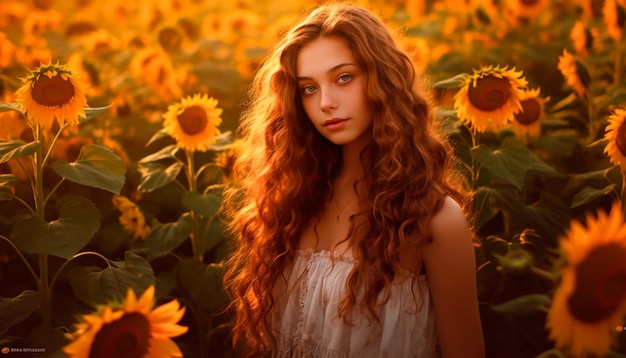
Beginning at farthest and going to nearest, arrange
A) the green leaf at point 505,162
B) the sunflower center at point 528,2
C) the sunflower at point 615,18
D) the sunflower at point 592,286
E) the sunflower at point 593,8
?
1. the sunflower center at point 528,2
2. the sunflower at point 593,8
3. the sunflower at point 615,18
4. the green leaf at point 505,162
5. the sunflower at point 592,286

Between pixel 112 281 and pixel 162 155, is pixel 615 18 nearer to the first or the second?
pixel 162 155

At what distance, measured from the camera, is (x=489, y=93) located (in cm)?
190

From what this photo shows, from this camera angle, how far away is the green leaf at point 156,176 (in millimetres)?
2062

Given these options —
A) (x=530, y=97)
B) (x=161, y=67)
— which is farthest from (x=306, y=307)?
(x=161, y=67)

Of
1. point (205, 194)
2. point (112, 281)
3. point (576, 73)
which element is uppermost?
point (576, 73)

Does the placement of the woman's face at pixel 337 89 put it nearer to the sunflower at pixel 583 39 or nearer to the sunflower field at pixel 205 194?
the sunflower field at pixel 205 194

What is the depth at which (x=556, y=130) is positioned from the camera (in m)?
2.66

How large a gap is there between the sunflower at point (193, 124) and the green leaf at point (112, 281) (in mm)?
508

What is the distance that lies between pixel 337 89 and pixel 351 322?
0.57 m

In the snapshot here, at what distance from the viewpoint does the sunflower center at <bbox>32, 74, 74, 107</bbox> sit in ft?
5.62

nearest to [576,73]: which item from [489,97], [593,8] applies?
[489,97]

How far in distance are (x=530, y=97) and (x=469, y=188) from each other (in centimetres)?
40

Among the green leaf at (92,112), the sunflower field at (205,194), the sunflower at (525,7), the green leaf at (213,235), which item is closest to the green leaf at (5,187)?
the sunflower field at (205,194)

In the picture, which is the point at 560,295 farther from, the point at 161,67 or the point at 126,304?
the point at 161,67
